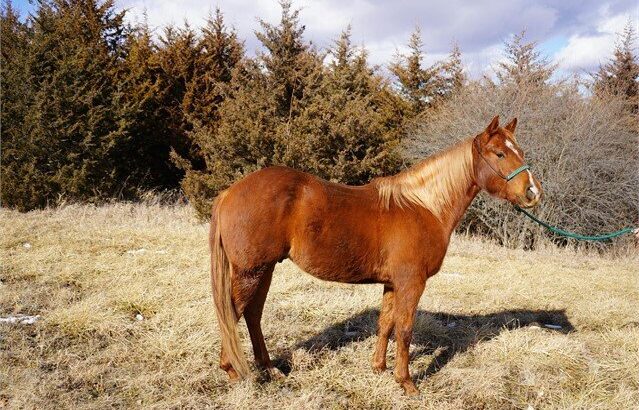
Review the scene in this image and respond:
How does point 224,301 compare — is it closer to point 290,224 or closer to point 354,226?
point 290,224

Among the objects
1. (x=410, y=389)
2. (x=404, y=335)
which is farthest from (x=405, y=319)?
(x=410, y=389)

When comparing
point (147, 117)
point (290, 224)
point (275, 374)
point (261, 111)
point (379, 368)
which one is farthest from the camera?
point (147, 117)

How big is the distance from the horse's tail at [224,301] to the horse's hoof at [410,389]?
45.7 inches

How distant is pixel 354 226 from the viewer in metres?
3.14

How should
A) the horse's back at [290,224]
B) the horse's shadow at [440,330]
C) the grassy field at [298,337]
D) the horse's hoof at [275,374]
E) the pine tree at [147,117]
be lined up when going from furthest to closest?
the pine tree at [147,117], the horse's shadow at [440,330], the horse's hoof at [275,374], the grassy field at [298,337], the horse's back at [290,224]

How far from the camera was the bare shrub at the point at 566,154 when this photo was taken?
9.31 m

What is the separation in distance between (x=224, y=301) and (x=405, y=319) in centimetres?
129

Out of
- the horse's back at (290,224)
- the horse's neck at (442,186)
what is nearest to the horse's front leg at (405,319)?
the horse's back at (290,224)

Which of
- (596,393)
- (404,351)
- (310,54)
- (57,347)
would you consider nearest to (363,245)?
(404,351)

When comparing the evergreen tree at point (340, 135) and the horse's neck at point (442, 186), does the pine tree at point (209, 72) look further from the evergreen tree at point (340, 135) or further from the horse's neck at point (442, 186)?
the horse's neck at point (442, 186)

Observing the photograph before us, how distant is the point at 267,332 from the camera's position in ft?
13.6

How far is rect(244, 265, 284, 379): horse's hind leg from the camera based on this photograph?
3344mm

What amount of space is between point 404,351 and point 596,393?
1.44 meters

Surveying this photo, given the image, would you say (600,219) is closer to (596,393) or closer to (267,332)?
(596,393)
